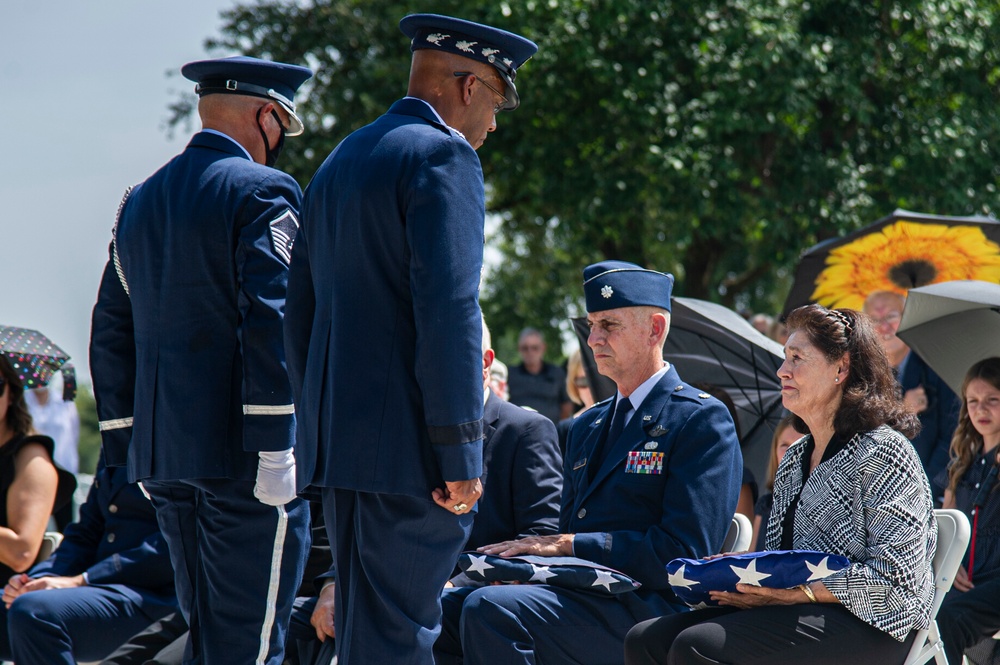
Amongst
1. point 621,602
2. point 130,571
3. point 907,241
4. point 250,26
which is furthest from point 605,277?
point 250,26

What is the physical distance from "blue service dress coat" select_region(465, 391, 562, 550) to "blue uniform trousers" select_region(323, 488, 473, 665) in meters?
1.29

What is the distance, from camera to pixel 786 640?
318cm

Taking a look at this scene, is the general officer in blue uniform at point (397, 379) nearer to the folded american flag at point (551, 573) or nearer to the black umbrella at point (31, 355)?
the folded american flag at point (551, 573)

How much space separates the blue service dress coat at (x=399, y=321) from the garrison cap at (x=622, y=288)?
1.33 m

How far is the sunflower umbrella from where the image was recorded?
640cm

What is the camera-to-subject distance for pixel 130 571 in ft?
14.4

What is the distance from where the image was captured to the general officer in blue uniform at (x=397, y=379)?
9.11 feet

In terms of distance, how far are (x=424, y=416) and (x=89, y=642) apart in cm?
214

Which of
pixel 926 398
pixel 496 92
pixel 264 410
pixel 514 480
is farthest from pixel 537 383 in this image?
pixel 496 92

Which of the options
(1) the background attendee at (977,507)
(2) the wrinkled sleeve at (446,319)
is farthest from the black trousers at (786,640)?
(1) the background attendee at (977,507)

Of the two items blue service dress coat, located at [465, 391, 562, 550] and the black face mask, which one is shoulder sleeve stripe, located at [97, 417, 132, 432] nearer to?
the black face mask

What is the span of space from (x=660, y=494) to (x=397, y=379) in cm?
126

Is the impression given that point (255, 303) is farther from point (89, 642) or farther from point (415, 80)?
point (89, 642)

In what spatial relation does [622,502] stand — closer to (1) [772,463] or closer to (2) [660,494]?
(2) [660,494]
